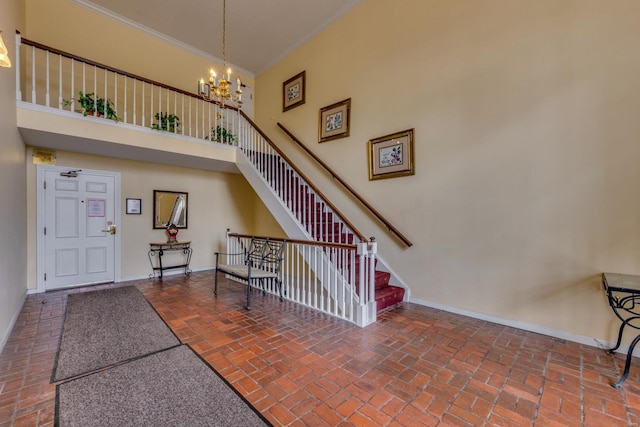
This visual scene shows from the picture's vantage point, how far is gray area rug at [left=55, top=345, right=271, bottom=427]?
1668 mm

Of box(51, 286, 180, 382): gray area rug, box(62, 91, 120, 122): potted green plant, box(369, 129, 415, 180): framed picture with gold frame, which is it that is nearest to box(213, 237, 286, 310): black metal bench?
box(51, 286, 180, 382): gray area rug

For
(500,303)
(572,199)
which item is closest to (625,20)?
(572,199)

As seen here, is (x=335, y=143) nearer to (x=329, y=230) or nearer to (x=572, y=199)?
(x=329, y=230)

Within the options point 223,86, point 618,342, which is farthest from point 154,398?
point 618,342

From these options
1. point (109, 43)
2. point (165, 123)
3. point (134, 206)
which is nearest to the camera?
point (165, 123)

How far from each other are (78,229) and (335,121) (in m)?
5.06

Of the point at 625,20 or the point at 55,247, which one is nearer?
the point at 625,20

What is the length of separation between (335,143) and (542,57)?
121 inches

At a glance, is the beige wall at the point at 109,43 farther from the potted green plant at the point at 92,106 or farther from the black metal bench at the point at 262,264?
the black metal bench at the point at 262,264

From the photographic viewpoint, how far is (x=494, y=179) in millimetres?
3211

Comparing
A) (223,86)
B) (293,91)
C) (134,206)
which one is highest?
(293,91)

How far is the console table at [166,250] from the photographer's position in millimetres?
5441

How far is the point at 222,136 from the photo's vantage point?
5.44m

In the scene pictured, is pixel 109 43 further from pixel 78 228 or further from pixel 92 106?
pixel 78 228
